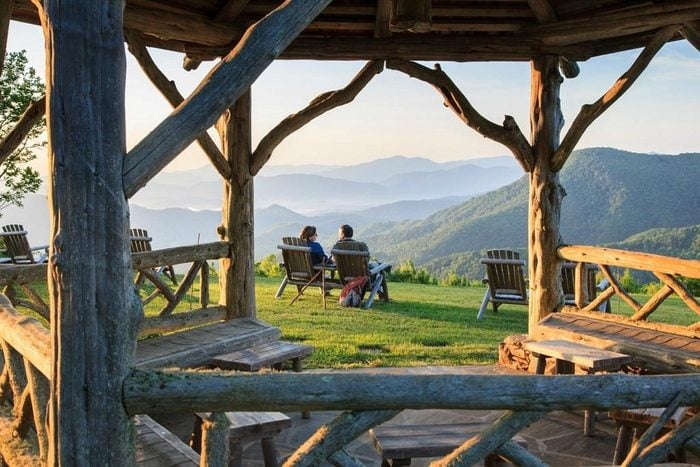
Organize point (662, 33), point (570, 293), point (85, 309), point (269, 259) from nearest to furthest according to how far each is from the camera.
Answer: point (85, 309), point (662, 33), point (570, 293), point (269, 259)

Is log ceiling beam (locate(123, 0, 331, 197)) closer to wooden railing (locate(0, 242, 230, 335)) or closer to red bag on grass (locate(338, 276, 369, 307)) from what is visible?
wooden railing (locate(0, 242, 230, 335))

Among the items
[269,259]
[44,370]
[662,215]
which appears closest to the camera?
[44,370]

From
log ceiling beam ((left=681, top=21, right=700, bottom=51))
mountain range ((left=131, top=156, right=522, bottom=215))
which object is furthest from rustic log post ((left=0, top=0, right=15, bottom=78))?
mountain range ((left=131, top=156, right=522, bottom=215))

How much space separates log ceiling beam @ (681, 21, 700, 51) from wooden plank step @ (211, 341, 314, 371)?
3.94 meters

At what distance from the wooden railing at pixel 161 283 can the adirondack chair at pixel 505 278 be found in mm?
4208

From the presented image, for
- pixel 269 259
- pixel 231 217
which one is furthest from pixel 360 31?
pixel 269 259

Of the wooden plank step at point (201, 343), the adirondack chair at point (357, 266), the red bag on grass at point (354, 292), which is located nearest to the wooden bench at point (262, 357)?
the wooden plank step at point (201, 343)

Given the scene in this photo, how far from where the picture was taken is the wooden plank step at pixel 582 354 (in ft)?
16.1

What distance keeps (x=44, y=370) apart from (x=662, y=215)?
50529 mm

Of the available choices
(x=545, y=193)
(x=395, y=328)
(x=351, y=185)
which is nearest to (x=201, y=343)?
(x=545, y=193)

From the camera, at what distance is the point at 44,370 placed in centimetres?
269

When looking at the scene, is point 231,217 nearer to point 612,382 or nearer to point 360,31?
point 360,31

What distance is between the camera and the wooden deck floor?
5.08 metres

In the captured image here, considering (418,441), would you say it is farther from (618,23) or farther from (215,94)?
(618,23)
